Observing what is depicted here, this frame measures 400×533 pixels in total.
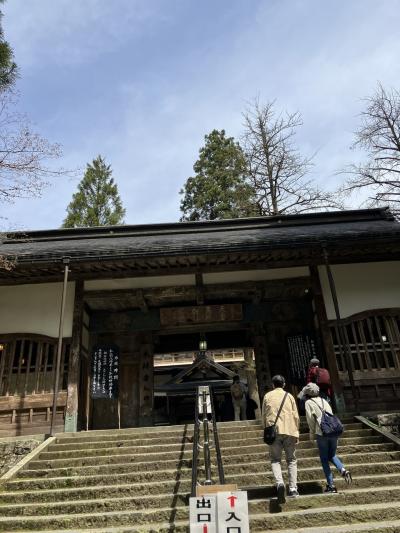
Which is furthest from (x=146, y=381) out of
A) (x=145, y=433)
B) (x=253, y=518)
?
(x=253, y=518)

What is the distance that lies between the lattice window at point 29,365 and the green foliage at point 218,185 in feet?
52.1

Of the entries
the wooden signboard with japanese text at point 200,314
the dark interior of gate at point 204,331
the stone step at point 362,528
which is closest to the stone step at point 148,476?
the stone step at point 362,528

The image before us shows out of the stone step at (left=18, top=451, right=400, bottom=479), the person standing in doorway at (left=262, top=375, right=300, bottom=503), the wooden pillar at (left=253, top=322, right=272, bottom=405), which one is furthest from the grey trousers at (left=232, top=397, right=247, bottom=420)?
the person standing in doorway at (left=262, top=375, right=300, bottom=503)

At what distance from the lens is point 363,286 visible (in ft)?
36.4

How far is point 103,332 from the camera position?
11789 millimetres

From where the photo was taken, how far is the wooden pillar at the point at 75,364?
954 centimetres

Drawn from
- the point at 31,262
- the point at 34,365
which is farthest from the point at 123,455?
the point at 31,262

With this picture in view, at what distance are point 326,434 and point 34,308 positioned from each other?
8.57m

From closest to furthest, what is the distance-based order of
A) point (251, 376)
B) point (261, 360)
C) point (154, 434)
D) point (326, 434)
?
point (326, 434)
point (154, 434)
point (261, 360)
point (251, 376)

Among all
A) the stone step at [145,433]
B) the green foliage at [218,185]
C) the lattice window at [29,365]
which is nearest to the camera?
the stone step at [145,433]

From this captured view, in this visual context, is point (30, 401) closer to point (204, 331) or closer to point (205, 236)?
point (204, 331)

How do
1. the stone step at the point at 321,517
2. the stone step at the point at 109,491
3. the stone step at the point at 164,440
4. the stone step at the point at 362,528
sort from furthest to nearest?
the stone step at the point at 164,440
the stone step at the point at 109,491
the stone step at the point at 321,517
the stone step at the point at 362,528

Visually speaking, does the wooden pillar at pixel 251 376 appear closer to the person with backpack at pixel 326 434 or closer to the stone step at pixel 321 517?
the person with backpack at pixel 326 434

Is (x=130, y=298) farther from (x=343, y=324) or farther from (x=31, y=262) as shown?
(x=343, y=324)
